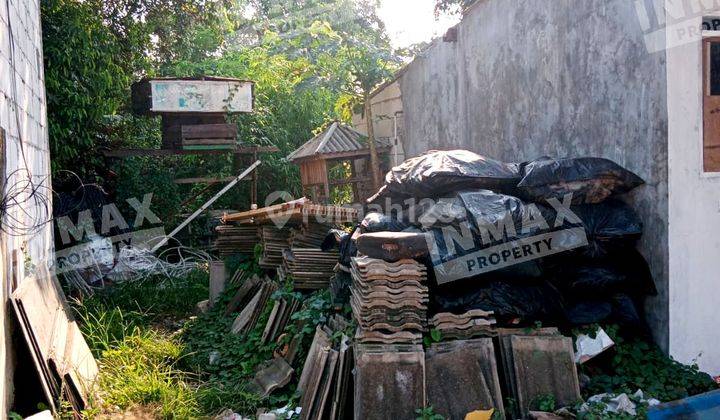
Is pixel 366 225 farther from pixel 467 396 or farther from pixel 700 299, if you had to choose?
pixel 700 299

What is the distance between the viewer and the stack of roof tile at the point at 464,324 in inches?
172

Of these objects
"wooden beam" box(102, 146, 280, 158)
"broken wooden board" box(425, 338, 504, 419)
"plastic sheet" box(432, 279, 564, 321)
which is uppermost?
"wooden beam" box(102, 146, 280, 158)

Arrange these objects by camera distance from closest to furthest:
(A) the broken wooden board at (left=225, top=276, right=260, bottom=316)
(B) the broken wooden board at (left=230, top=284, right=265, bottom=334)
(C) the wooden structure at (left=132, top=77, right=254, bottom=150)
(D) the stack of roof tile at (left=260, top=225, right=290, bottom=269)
Answer: (B) the broken wooden board at (left=230, top=284, right=265, bottom=334) → (D) the stack of roof tile at (left=260, top=225, right=290, bottom=269) → (A) the broken wooden board at (left=225, top=276, right=260, bottom=316) → (C) the wooden structure at (left=132, top=77, right=254, bottom=150)

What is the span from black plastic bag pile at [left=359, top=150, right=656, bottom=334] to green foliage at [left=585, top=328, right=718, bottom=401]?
7.2 inches

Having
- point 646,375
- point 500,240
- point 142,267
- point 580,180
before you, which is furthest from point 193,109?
point 646,375

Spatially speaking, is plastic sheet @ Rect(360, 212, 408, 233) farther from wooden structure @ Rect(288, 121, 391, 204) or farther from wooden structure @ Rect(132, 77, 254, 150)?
wooden structure @ Rect(132, 77, 254, 150)

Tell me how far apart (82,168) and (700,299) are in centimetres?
963

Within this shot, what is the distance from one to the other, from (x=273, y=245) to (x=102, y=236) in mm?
4303

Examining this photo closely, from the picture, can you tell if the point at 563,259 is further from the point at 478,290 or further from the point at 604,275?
the point at 478,290

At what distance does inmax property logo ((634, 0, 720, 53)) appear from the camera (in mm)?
4527

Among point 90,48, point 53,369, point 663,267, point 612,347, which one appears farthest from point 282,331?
point 90,48

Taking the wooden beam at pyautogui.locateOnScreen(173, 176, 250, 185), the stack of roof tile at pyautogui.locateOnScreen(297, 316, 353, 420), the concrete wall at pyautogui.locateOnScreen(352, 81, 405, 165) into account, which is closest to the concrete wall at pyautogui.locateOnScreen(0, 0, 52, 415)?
the stack of roof tile at pyautogui.locateOnScreen(297, 316, 353, 420)

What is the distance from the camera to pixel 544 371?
13.8ft

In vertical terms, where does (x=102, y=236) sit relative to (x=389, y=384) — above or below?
above
